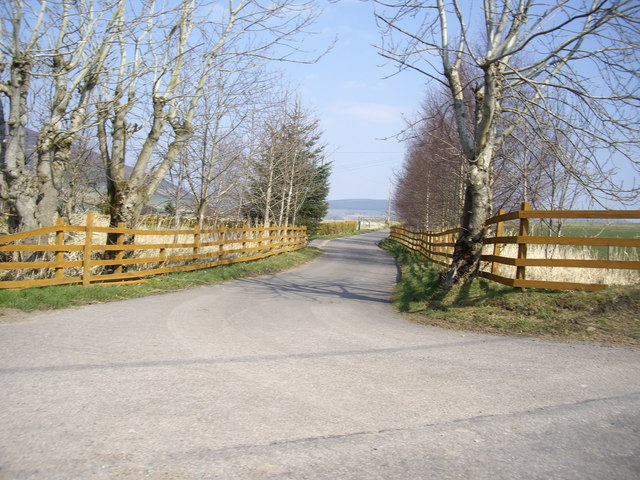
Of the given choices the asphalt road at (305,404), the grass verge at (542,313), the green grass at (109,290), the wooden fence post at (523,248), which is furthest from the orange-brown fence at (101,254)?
the wooden fence post at (523,248)

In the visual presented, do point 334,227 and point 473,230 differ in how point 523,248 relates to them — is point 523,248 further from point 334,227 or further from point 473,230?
point 334,227

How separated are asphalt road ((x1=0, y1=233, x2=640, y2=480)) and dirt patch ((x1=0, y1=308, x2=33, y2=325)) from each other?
0.88 feet

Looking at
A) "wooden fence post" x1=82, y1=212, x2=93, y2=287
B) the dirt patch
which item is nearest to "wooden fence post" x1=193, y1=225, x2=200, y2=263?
"wooden fence post" x1=82, y1=212, x2=93, y2=287

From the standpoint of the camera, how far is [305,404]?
389 cm

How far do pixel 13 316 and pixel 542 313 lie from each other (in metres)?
7.80

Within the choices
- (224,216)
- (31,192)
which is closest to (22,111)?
(31,192)

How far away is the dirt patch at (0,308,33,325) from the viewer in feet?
23.0

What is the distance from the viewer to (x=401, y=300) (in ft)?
36.0

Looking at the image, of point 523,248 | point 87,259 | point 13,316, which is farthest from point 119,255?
point 523,248

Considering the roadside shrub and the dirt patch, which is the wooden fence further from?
the roadside shrub

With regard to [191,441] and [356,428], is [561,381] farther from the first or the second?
[191,441]

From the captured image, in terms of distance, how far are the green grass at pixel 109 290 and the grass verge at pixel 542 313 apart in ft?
18.8

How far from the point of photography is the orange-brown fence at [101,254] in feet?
30.6

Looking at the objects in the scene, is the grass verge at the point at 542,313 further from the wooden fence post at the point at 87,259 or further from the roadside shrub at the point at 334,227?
the roadside shrub at the point at 334,227
